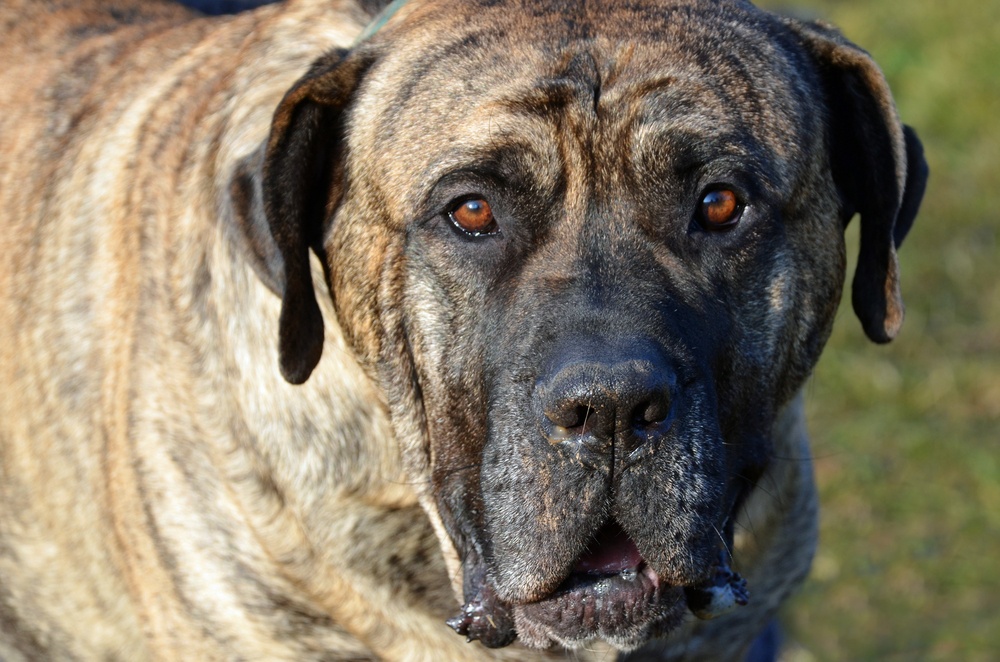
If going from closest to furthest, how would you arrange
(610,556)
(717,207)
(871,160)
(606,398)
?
(606,398)
(610,556)
(717,207)
(871,160)

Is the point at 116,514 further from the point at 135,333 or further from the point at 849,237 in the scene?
the point at 849,237

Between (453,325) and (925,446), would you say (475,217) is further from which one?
(925,446)

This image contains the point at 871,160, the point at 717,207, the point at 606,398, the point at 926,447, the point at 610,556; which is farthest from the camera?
the point at 926,447

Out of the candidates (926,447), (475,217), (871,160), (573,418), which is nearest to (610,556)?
(573,418)

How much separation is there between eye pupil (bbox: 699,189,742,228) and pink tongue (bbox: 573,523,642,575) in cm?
63

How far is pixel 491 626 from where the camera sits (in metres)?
2.89

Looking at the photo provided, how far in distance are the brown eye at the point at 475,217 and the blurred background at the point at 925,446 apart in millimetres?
1341

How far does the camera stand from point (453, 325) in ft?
9.23

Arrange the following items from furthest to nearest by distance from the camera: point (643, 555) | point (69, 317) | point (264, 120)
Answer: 1. point (69, 317)
2. point (264, 120)
3. point (643, 555)

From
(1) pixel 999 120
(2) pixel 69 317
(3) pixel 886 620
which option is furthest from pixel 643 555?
(1) pixel 999 120

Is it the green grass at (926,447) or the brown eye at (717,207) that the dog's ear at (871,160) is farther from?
the green grass at (926,447)

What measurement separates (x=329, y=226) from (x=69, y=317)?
29.9 inches

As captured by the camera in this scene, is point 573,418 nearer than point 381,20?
A: Yes

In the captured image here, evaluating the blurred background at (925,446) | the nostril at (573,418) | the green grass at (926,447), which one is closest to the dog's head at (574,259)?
the nostril at (573,418)
